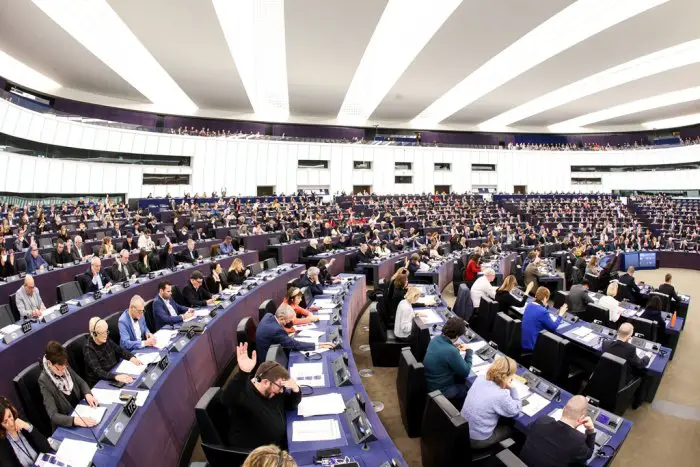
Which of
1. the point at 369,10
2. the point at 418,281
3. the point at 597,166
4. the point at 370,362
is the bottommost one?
the point at 370,362

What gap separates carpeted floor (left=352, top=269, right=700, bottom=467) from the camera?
412 centimetres

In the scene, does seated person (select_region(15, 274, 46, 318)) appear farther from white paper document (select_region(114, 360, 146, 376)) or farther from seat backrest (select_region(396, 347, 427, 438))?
seat backrest (select_region(396, 347, 427, 438))

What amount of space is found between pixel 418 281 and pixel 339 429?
23.3 ft

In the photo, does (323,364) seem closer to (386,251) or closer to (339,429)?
(339,429)

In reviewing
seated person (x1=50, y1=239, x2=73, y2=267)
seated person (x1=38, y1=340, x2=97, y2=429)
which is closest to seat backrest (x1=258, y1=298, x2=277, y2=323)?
seated person (x1=38, y1=340, x2=97, y2=429)

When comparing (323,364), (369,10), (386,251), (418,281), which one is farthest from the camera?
(369,10)

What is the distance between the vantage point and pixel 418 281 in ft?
32.4

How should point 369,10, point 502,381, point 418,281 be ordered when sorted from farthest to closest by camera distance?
point 369,10
point 418,281
point 502,381

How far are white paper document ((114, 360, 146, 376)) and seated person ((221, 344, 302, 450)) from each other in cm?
125

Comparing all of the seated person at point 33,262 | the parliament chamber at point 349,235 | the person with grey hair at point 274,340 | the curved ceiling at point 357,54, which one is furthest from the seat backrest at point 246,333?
the curved ceiling at point 357,54

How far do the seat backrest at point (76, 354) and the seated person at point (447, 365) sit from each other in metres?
3.48

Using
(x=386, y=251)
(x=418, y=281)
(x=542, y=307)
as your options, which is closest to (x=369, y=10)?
(x=386, y=251)

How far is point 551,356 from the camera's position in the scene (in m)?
4.87

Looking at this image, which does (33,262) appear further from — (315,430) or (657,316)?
(657,316)
